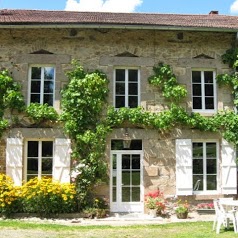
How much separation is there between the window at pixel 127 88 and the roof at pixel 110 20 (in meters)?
1.45

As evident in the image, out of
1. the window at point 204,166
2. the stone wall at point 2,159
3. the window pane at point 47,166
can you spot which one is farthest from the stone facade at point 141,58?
the window pane at point 47,166

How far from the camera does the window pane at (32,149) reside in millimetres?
11555

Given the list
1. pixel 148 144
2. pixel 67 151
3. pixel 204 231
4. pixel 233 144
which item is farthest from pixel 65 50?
pixel 204 231

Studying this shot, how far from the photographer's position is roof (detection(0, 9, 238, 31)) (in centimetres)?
1125

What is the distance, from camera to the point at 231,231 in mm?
8516

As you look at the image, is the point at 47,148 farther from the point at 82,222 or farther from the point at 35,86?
the point at 82,222

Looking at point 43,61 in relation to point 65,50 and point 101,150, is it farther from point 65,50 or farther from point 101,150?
point 101,150

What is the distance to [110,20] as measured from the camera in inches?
468

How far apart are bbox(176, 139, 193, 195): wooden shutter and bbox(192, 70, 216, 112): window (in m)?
1.20

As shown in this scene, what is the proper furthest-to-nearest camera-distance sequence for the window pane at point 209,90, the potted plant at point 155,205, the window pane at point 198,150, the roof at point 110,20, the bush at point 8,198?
the window pane at point 209,90, the window pane at point 198,150, the roof at point 110,20, the potted plant at point 155,205, the bush at point 8,198

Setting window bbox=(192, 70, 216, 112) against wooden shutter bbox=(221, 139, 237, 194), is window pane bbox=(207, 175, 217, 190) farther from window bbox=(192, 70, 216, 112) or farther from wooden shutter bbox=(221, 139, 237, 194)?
window bbox=(192, 70, 216, 112)

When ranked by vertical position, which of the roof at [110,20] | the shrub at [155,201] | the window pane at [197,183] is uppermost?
the roof at [110,20]

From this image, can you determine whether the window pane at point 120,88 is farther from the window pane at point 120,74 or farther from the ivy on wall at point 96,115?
the ivy on wall at point 96,115

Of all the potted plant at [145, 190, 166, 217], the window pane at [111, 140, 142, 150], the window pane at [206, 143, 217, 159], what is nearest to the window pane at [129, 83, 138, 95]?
the window pane at [111, 140, 142, 150]
